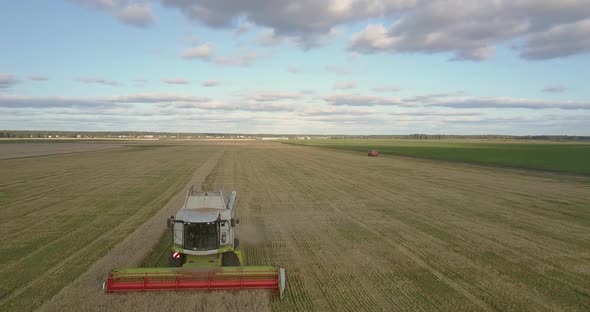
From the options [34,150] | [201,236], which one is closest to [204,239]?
[201,236]

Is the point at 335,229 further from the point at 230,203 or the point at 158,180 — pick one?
the point at 158,180

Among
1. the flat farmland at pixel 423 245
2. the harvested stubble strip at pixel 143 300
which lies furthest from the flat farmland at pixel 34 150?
the harvested stubble strip at pixel 143 300

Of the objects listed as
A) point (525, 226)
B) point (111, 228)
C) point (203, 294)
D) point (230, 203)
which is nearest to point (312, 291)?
point (203, 294)

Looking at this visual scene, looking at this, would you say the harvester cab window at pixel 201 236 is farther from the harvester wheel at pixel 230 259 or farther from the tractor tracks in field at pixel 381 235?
the tractor tracks in field at pixel 381 235

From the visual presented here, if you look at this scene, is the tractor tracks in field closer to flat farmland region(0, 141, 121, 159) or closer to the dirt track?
the dirt track

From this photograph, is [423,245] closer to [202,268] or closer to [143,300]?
[202,268]

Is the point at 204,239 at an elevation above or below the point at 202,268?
above

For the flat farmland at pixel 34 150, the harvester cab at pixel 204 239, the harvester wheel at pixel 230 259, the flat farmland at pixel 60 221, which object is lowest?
the flat farmland at pixel 34 150
